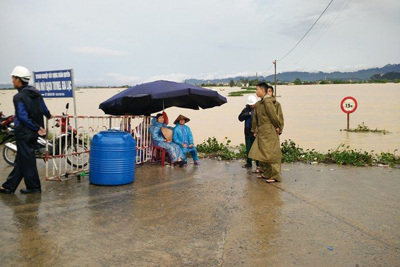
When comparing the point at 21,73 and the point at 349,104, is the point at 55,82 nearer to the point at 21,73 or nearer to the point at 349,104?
the point at 21,73

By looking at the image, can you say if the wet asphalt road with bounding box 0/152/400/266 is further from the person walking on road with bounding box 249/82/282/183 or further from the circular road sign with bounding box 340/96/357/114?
the circular road sign with bounding box 340/96/357/114

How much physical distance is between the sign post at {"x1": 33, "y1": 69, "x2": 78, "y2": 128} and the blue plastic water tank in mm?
1941

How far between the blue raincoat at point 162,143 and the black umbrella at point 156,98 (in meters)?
→ 0.54

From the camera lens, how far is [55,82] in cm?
772

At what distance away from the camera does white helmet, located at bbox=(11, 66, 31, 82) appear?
5.32 meters

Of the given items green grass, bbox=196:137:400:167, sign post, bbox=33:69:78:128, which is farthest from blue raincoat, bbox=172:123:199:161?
sign post, bbox=33:69:78:128

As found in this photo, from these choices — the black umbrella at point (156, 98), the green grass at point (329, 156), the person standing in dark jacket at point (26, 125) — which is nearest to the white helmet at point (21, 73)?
the person standing in dark jacket at point (26, 125)

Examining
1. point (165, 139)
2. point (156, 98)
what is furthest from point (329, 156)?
point (156, 98)

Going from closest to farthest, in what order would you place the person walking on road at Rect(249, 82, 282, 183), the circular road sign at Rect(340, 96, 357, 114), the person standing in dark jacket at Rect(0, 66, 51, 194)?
the person standing in dark jacket at Rect(0, 66, 51, 194), the person walking on road at Rect(249, 82, 282, 183), the circular road sign at Rect(340, 96, 357, 114)

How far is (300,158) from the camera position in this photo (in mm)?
8492

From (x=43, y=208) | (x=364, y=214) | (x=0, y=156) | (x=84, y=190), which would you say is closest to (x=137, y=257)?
(x=43, y=208)

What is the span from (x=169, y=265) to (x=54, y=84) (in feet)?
19.0

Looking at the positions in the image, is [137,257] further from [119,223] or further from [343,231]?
[343,231]

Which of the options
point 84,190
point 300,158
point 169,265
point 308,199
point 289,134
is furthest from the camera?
point 289,134
